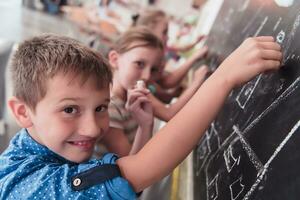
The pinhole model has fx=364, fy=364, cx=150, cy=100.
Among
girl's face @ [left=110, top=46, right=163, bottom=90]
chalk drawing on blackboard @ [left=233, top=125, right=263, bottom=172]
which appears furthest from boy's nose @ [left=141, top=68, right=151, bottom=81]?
chalk drawing on blackboard @ [left=233, top=125, right=263, bottom=172]

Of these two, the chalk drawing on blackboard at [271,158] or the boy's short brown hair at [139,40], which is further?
the boy's short brown hair at [139,40]

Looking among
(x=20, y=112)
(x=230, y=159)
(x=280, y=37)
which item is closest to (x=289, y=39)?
(x=280, y=37)

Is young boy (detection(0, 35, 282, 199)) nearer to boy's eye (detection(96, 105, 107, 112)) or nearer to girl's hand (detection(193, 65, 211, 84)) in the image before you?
boy's eye (detection(96, 105, 107, 112))

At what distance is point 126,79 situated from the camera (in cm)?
157

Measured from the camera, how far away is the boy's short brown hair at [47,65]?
0.83 metres

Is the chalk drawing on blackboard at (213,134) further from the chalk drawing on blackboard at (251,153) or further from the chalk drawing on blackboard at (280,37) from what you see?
the chalk drawing on blackboard at (280,37)

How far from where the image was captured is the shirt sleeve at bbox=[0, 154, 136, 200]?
740 millimetres

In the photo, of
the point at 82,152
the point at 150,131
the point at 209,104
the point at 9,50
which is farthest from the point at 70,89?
the point at 9,50

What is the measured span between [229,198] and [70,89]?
1.41ft

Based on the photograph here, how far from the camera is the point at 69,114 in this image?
829 millimetres

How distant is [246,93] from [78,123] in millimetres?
447

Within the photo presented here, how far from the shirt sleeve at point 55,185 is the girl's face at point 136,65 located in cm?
79

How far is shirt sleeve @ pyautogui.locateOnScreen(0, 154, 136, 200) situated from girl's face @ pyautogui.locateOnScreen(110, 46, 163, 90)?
0.79 metres

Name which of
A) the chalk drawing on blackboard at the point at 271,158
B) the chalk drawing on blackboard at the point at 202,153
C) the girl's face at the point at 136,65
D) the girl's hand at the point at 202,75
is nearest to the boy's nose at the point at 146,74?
the girl's face at the point at 136,65
